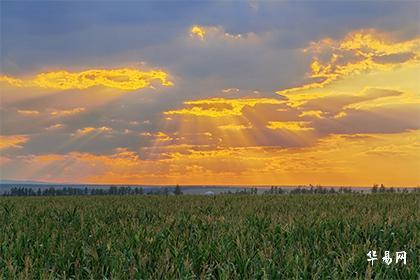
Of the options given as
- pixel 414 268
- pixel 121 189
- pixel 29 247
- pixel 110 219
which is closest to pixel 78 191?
pixel 121 189

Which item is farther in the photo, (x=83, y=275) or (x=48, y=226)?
(x=48, y=226)

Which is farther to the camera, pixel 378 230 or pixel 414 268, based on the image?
pixel 378 230

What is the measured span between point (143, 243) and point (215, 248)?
54.3 inches

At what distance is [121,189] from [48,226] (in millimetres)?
51319

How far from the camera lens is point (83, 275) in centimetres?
744

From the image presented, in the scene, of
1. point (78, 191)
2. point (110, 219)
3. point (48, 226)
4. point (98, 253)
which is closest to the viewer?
point (98, 253)

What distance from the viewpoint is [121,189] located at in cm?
6209

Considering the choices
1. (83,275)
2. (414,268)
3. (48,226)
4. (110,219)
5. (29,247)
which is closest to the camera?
(414,268)

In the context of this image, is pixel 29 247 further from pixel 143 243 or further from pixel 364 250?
pixel 364 250

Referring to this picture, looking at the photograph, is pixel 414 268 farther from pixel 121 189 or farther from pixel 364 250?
pixel 121 189

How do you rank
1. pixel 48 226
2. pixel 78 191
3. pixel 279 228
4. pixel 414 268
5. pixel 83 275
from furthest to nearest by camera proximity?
pixel 78 191 < pixel 48 226 < pixel 279 228 < pixel 83 275 < pixel 414 268

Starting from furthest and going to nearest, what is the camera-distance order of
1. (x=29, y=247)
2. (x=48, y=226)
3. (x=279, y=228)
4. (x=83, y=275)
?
(x=48, y=226) → (x=279, y=228) → (x=29, y=247) → (x=83, y=275)

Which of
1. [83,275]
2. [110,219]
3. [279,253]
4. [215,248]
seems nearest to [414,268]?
[279,253]

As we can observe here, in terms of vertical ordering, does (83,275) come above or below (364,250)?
below
